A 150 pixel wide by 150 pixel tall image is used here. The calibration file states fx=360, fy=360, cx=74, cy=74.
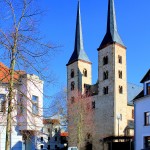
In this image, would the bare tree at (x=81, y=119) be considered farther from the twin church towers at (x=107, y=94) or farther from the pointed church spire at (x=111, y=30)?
the pointed church spire at (x=111, y=30)

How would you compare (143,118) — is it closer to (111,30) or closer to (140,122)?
(140,122)

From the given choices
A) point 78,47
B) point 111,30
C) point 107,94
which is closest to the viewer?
point 107,94

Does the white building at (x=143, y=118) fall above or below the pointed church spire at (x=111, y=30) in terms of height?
below

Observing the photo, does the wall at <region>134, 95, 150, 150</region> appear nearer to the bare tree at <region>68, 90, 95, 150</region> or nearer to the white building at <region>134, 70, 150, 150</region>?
the white building at <region>134, 70, 150, 150</region>

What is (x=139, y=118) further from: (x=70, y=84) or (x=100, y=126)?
(x=70, y=84)

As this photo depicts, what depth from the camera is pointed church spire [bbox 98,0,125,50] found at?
7838 cm

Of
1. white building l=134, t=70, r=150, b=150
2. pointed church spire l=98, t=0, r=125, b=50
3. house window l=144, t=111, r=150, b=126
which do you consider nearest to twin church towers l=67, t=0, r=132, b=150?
pointed church spire l=98, t=0, r=125, b=50

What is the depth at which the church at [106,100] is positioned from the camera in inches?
2744

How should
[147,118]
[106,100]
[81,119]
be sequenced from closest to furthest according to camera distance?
[147,118]
[81,119]
[106,100]

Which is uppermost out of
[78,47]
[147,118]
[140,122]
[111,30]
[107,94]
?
[111,30]

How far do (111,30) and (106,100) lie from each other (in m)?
16.5

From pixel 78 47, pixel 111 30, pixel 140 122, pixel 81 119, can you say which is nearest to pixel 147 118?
pixel 140 122

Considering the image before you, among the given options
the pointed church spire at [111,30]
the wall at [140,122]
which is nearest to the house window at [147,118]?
the wall at [140,122]

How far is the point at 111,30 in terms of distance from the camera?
80.2 m
